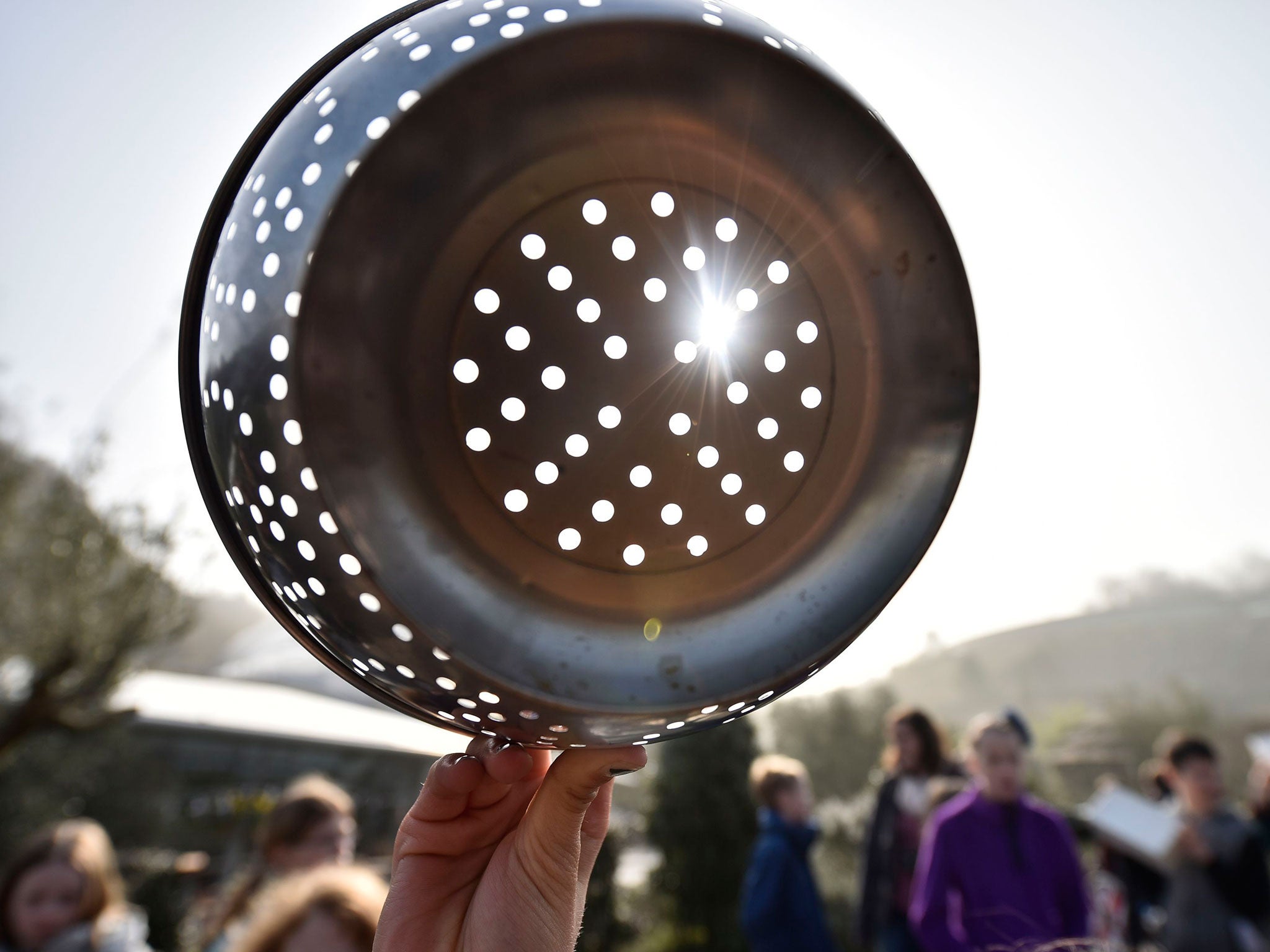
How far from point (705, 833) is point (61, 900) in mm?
6063

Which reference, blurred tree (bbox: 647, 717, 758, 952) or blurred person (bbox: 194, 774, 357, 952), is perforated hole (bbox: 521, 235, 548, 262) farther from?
blurred tree (bbox: 647, 717, 758, 952)

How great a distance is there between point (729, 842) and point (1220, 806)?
501 centimetres

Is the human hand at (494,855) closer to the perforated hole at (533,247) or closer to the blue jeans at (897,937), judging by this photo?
the perforated hole at (533,247)

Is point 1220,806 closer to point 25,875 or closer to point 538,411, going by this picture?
point 538,411

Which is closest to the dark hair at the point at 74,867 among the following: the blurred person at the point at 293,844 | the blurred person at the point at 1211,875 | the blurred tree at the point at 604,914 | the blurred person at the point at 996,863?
the blurred person at the point at 293,844

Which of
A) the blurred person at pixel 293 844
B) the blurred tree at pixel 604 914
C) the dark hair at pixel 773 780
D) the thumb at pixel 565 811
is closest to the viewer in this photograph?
the thumb at pixel 565 811

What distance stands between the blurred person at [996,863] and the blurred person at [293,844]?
→ 225 centimetres

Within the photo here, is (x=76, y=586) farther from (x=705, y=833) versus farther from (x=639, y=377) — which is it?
(x=639, y=377)

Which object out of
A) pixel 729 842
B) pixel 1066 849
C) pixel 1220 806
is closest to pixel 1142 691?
pixel 729 842

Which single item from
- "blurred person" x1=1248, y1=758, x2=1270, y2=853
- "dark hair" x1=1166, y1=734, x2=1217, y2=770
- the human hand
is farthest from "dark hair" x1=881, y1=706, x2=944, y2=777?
the human hand

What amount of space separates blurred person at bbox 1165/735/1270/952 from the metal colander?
12.9 feet

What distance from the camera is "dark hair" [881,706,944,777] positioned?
4051 mm

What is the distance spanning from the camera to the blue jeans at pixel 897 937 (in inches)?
150

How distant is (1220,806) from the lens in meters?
3.78
